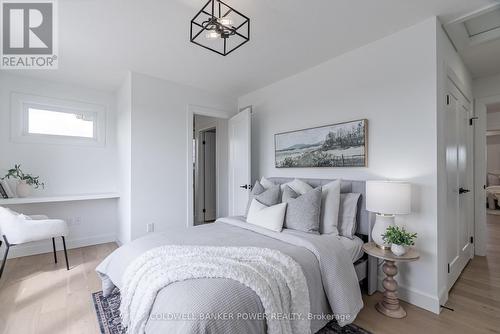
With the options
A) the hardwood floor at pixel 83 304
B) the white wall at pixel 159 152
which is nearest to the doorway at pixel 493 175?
the hardwood floor at pixel 83 304

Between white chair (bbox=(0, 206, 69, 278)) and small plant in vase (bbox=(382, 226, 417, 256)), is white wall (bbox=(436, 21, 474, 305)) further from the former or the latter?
white chair (bbox=(0, 206, 69, 278))

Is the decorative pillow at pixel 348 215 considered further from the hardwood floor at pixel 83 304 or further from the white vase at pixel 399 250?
the hardwood floor at pixel 83 304

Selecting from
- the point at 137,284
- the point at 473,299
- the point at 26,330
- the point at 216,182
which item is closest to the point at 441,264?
the point at 473,299

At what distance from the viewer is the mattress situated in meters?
2.02

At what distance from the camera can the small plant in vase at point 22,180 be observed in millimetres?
3049

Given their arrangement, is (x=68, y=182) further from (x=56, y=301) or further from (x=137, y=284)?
(x=137, y=284)

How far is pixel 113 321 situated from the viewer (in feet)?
5.87

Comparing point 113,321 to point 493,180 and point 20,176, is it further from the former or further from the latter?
point 493,180

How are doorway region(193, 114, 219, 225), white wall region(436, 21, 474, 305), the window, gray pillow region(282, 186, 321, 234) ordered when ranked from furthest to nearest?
doorway region(193, 114, 219, 225) → the window → gray pillow region(282, 186, 321, 234) → white wall region(436, 21, 474, 305)

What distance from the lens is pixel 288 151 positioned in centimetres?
322

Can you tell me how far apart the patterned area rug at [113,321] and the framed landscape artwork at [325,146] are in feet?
4.83

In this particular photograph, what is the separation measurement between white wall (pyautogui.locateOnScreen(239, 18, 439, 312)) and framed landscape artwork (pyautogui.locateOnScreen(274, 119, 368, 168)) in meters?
0.08

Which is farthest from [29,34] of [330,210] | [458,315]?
[458,315]

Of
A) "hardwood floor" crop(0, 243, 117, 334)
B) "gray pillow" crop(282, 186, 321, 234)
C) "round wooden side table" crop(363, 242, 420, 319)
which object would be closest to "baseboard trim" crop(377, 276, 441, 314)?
"round wooden side table" crop(363, 242, 420, 319)
